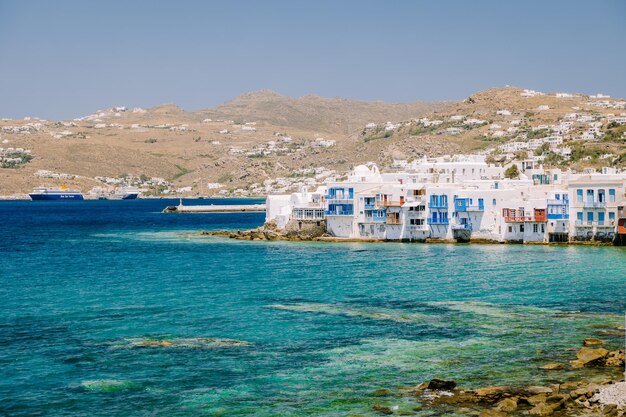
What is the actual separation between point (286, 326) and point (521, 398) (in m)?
13.2

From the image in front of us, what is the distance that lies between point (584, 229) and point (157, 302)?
133 ft

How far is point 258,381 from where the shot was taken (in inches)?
980

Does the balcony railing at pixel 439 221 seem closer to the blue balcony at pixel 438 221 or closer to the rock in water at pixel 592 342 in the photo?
the blue balcony at pixel 438 221

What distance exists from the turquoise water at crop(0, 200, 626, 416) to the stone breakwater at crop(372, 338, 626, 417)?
632mm

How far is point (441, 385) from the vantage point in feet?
77.5

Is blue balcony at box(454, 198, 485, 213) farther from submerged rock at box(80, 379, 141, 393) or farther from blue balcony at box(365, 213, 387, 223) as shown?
submerged rock at box(80, 379, 141, 393)

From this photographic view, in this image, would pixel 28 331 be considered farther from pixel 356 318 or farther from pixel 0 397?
pixel 356 318

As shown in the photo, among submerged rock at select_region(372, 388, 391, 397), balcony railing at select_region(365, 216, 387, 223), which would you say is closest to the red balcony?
balcony railing at select_region(365, 216, 387, 223)

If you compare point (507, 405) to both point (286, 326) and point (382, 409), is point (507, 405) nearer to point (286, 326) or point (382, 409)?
point (382, 409)

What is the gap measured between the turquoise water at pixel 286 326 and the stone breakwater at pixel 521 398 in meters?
0.63

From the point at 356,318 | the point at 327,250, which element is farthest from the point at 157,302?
the point at 327,250

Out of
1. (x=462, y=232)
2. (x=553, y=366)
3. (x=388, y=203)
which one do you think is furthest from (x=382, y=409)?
(x=388, y=203)

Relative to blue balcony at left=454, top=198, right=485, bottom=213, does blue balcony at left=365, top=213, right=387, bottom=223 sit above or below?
below

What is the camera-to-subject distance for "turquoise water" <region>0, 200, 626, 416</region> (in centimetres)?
2403
